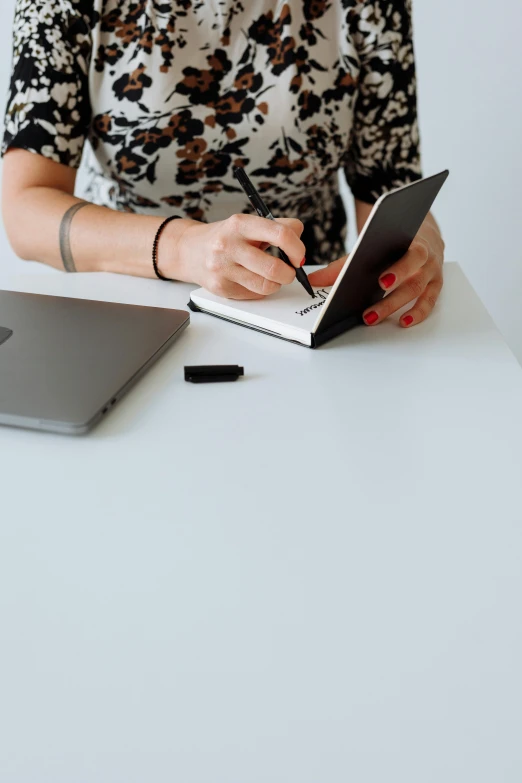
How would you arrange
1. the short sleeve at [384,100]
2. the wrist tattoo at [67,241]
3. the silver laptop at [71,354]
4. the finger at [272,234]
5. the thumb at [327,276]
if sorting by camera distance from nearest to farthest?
1. the silver laptop at [71,354]
2. the finger at [272,234]
3. the thumb at [327,276]
4. the wrist tattoo at [67,241]
5. the short sleeve at [384,100]

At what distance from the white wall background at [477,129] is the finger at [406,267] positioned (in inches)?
53.0

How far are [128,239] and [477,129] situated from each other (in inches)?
56.1

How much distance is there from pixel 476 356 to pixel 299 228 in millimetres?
233

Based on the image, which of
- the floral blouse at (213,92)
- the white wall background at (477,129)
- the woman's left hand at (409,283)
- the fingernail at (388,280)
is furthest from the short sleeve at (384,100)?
the white wall background at (477,129)

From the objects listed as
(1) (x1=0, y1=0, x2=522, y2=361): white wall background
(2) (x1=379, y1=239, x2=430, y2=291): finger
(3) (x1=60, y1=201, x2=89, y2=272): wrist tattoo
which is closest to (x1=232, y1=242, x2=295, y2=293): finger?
(2) (x1=379, y1=239, x2=430, y2=291): finger

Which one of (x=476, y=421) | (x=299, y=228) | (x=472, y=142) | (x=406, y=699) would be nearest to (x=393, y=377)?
(x=476, y=421)

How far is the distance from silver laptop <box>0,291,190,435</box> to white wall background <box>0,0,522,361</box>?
1.32 m

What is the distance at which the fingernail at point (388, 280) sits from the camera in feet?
2.57

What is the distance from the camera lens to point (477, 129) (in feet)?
6.60

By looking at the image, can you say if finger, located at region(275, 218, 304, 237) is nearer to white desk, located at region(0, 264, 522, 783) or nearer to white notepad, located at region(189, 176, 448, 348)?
white notepad, located at region(189, 176, 448, 348)

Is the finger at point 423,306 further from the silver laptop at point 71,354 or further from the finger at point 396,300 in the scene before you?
the silver laptop at point 71,354

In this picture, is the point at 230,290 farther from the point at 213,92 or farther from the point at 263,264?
the point at 213,92

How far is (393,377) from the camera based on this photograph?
2.24 ft

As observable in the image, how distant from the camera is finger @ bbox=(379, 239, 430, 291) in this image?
787mm
